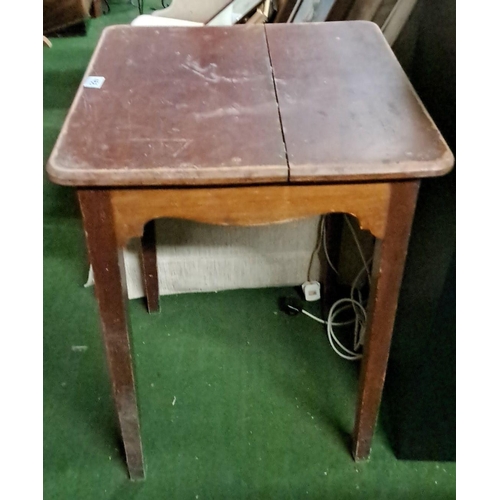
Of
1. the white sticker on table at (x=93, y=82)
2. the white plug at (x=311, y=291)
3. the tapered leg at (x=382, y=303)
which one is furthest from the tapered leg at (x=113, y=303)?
the white plug at (x=311, y=291)

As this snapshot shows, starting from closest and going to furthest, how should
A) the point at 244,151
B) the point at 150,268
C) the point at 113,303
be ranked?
1. the point at 244,151
2. the point at 113,303
3. the point at 150,268

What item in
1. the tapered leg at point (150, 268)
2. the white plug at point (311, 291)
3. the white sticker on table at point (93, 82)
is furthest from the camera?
the white plug at point (311, 291)

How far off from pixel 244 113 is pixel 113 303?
0.35 meters

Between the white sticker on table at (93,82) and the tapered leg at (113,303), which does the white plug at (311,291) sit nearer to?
the tapered leg at (113,303)

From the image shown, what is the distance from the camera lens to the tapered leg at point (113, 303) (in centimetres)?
77

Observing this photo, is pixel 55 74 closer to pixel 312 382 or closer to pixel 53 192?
pixel 53 192

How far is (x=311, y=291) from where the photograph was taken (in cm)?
146

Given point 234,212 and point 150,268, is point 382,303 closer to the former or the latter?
point 234,212

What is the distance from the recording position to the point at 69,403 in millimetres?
1242

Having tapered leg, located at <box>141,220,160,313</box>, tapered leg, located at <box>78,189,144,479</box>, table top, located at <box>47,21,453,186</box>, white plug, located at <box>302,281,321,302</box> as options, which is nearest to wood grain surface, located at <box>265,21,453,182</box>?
table top, located at <box>47,21,453,186</box>

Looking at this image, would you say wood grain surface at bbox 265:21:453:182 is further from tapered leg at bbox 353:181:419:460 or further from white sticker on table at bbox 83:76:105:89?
white sticker on table at bbox 83:76:105:89

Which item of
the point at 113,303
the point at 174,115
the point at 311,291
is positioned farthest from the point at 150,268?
the point at 174,115

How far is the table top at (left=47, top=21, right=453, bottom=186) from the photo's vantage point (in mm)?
729

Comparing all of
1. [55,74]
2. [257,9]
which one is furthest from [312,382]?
[55,74]
